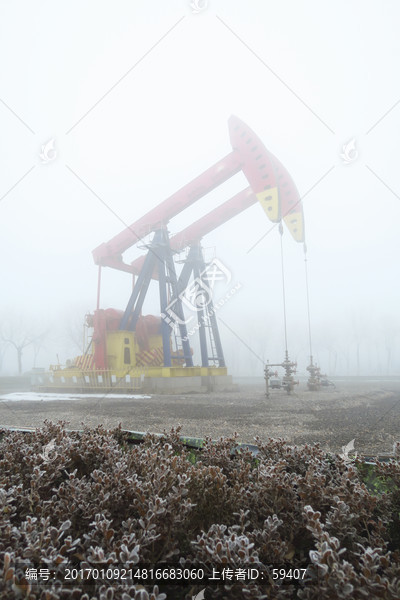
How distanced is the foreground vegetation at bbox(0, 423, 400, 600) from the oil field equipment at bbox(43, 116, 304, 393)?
10244 millimetres

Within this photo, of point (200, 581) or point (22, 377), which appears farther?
point (22, 377)

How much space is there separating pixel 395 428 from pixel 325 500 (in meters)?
3.23

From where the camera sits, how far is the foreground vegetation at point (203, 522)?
33.7 inches

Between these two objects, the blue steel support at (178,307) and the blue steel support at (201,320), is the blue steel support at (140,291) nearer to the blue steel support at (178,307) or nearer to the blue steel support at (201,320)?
the blue steel support at (178,307)

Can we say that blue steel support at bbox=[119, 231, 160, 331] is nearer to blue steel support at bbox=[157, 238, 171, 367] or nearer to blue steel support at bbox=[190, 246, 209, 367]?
blue steel support at bbox=[157, 238, 171, 367]

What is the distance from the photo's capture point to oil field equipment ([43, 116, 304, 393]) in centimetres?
1208

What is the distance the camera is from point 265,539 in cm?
110

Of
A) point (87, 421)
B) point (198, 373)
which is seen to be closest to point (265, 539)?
point (87, 421)

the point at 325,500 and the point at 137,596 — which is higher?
the point at 137,596

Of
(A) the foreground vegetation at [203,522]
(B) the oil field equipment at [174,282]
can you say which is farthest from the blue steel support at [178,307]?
(A) the foreground vegetation at [203,522]

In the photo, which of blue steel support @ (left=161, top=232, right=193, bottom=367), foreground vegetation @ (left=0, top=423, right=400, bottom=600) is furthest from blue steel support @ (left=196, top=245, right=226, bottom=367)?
foreground vegetation @ (left=0, top=423, right=400, bottom=600)

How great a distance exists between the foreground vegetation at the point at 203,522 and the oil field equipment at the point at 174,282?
33.6 feet

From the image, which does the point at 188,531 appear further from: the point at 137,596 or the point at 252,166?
the point at 252,166

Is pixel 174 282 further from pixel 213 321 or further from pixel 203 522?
pixel 203 522
